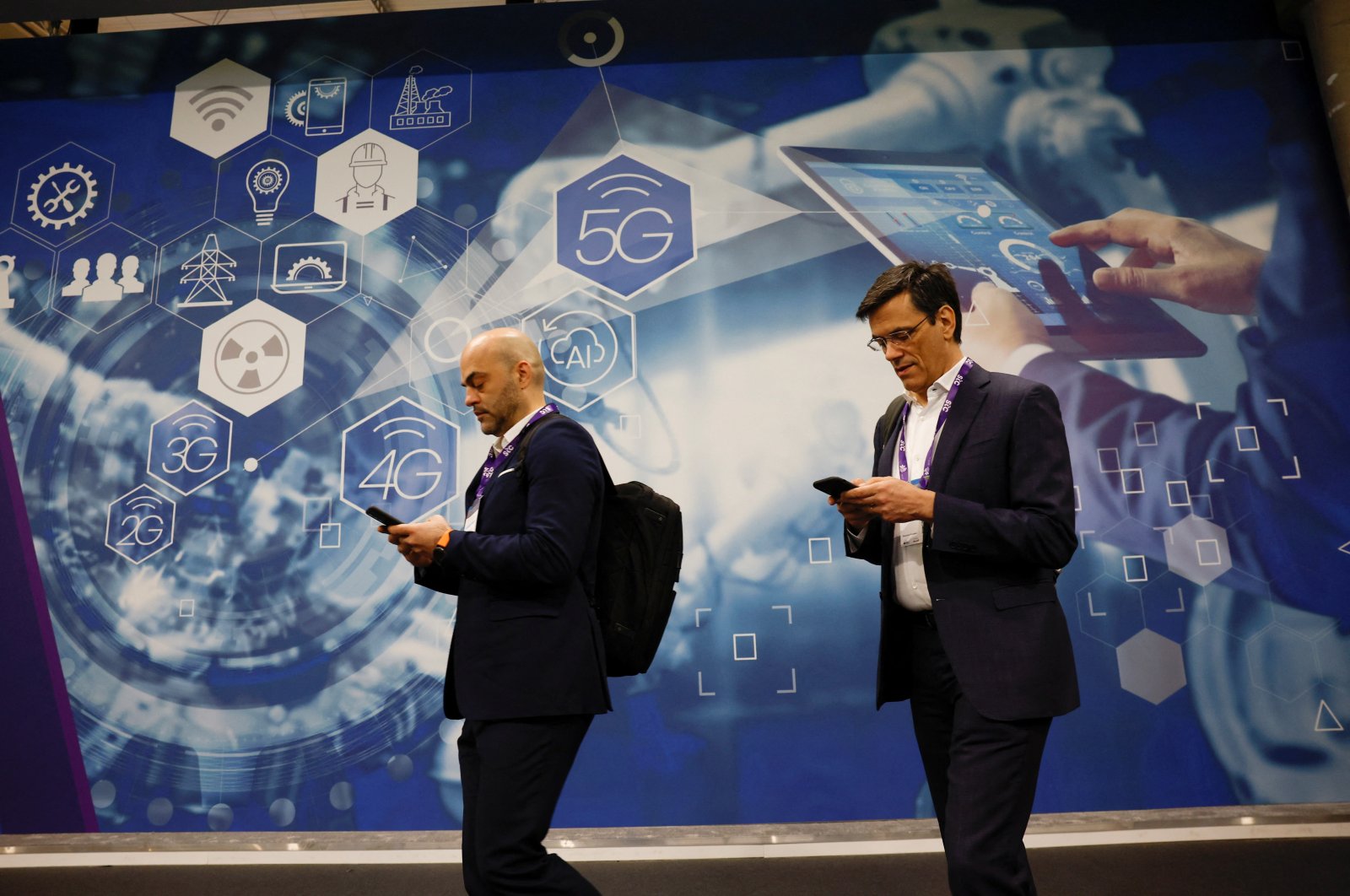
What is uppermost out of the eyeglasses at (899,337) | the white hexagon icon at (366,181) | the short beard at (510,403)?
the white hexagon icon at (366,181)

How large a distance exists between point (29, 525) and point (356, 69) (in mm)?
2254

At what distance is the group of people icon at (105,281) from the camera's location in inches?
156

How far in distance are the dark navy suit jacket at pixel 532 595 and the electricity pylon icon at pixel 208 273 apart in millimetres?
2562

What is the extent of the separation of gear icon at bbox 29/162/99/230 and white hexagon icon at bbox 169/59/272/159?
0.41 m

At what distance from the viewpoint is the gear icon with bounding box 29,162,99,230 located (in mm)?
4062

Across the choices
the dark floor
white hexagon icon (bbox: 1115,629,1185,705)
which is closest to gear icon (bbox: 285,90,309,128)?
the dark floor

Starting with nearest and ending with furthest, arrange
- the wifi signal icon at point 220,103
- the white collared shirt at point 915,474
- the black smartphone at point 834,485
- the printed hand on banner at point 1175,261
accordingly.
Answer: the black smartphone at point 834,485 → the white collared shirt at point 915,474 → the printed hand on banner at point 1175,261 → the wifi signal icon at point 220,103

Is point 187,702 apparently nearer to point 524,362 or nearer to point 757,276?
point 524,362

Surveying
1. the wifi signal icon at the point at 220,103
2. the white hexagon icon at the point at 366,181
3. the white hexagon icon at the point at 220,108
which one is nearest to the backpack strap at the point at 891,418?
the white hexagon icon at the point at 366,181

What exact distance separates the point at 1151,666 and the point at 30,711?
410 centimetres

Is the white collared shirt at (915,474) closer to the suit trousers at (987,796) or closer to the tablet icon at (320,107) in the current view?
the suit trousers at (987,796)

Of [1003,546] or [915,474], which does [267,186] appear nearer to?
[915,474]

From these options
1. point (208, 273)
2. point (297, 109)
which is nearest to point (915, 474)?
point (208, 273)

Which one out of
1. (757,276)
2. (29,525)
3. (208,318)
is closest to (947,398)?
(757,276)
